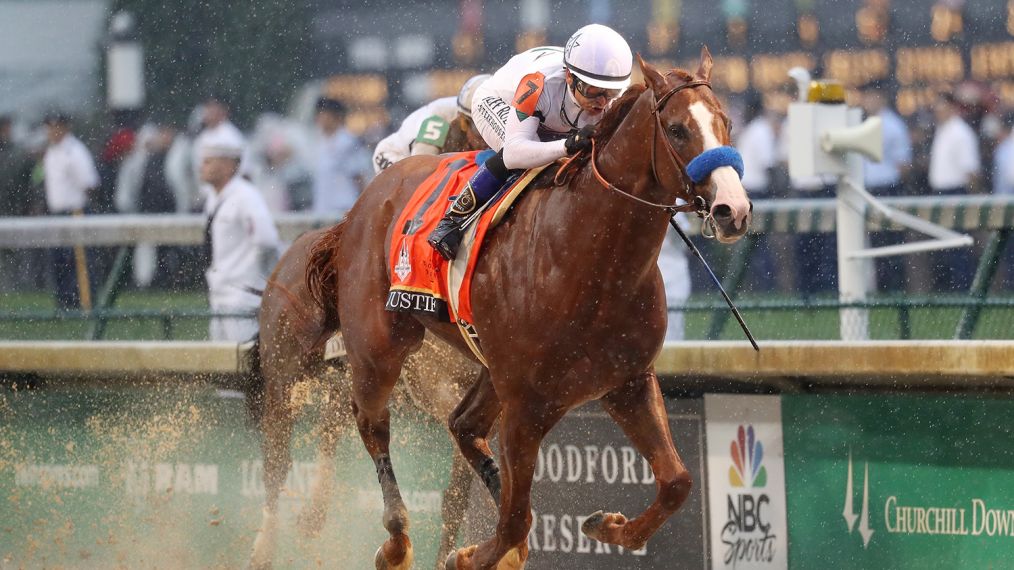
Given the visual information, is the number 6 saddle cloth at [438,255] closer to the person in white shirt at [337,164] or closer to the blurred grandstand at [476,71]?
the blurred grandstand at [476,71]

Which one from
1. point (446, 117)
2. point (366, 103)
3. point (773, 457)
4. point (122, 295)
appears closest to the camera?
→ point (773, 457)

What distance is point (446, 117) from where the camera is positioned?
8469 millimetres

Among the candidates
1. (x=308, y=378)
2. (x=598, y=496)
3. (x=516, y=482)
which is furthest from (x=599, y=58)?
(x=308, y=378)

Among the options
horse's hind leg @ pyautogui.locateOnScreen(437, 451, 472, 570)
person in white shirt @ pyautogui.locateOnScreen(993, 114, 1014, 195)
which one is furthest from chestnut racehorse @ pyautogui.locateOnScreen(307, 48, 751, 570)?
person in white shirt @ pyautogui.locateOnScreen(993, 114, 1014, 195)

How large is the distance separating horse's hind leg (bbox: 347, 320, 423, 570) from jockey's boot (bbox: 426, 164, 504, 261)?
27.7 inches

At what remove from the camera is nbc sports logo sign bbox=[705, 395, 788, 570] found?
774 cm

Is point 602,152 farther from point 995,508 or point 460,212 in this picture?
point 995,508

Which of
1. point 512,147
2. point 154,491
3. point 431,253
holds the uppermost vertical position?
point 512,147

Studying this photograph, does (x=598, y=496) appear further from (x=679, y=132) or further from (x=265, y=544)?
(x=679, y=132)

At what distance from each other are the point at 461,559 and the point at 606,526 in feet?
2.05

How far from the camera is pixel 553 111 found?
6.51m

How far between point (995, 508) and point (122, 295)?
5.26m

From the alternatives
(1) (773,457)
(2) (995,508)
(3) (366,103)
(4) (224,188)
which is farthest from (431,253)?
(3) (366,103)

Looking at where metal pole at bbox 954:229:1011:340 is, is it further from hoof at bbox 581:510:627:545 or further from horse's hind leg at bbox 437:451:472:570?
horse's hind leg at bbox 437:451:472:570
